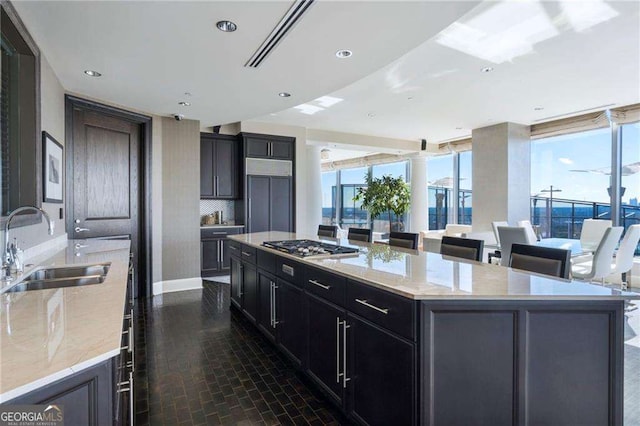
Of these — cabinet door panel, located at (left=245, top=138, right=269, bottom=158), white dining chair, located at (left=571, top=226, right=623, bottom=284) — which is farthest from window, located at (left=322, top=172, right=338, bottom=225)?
white dining chair, located at (left=571, top=226, right=623, bottom=284)

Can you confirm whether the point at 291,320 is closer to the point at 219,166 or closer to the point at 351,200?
the point at 219,166

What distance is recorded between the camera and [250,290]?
3.52 metres

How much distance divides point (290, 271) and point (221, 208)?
14.4 ft

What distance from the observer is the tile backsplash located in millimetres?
6496

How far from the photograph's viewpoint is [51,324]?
3.82ft

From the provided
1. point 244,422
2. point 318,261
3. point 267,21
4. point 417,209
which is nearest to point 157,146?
point 267,21

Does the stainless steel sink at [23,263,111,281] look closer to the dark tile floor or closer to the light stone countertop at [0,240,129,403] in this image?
the light stone countertop at [0,240,129,403]

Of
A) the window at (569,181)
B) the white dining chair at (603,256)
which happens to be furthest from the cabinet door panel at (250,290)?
the window at (569,181)

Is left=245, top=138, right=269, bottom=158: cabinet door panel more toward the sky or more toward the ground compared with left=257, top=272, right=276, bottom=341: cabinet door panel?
more toward the sky

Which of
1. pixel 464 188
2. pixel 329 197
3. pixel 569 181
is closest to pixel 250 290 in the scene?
pixel 569 181

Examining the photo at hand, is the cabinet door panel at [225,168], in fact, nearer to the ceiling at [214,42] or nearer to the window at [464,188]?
the ceiling at [214,42]

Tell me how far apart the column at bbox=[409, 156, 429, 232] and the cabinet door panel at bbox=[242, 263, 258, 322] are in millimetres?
6211

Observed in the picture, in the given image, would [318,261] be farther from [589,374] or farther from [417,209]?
[417,209]

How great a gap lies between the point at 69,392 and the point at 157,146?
476cm
